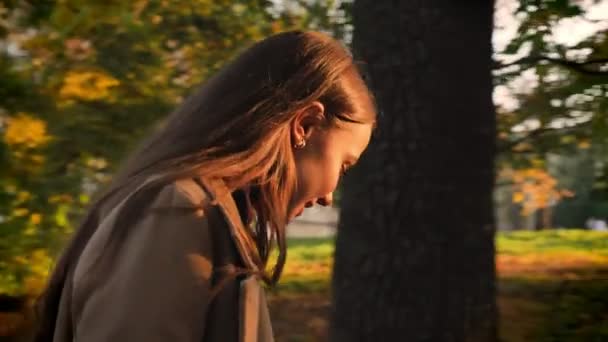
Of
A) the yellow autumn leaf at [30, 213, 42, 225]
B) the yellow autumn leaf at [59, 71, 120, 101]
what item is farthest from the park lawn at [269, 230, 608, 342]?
the yellow autumn leaf at [59, 71, 120, 101]

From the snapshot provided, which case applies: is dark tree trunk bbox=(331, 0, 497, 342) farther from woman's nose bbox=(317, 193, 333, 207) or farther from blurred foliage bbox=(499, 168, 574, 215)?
blurred foliage bbox=(499, 168, 574, 215)

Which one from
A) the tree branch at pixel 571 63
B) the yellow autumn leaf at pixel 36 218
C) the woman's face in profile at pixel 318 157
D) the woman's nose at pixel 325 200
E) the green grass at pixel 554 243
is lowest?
the green grass at pixel 554 243

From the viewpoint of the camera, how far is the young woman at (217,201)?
1.46 meters

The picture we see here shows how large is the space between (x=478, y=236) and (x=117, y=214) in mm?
3171

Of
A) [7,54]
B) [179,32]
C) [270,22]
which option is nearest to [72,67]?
[7,54]

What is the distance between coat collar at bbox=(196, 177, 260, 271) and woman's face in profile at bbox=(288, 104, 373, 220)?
17 cm

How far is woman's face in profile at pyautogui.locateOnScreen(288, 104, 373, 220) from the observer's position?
1.73 meters

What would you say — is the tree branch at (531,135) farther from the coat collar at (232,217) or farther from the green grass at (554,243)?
the coat collar at (232,217)

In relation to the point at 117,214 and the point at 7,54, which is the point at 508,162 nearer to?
the point at 7,54

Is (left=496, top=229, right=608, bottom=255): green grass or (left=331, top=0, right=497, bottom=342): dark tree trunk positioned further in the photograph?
(left=496, top=229, right=608, bottom=255): green grass

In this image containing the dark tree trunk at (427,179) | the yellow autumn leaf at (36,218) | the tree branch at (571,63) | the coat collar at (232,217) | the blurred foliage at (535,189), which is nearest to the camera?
the coat collar at (232,217)

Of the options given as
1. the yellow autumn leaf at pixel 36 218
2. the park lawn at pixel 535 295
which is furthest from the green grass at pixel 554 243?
the yellow autumn leaf at pixel 36 218

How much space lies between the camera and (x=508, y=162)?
783cm

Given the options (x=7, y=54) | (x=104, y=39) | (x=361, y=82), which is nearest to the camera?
(x=361, y=82)
